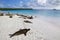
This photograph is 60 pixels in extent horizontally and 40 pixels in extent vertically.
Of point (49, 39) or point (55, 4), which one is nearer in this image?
point (49, 39)

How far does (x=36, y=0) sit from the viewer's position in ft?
7.47

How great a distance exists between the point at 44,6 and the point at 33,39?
0.87 m

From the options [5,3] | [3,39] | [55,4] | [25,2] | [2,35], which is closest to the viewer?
[3,39]

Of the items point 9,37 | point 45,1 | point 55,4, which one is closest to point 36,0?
point 45,1

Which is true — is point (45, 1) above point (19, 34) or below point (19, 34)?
above

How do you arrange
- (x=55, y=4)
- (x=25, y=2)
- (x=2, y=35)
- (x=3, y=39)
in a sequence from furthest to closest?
(x=25, y=2)
(x=55, y=4)
(x=2, y=35)
(x=3, y=39)

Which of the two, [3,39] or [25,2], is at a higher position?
[25,2]

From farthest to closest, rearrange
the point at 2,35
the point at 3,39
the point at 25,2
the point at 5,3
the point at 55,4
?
the point at 5,3, the point at 25,2, the point at 55,4, the point at 2,35, the point at 3,39

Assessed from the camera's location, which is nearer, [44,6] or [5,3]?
[44,6]

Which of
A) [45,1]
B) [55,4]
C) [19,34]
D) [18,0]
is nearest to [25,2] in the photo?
[18,0]

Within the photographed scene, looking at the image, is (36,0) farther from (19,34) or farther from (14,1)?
(19,34)

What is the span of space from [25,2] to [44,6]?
0.39 meters

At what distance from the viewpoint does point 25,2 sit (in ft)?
7.79

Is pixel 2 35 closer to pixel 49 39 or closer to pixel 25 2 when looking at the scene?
pixel 49 39
